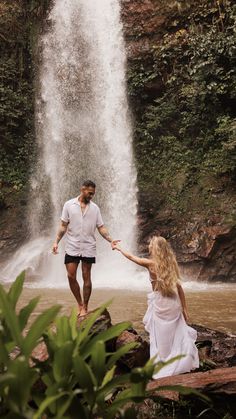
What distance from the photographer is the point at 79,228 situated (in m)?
5.56

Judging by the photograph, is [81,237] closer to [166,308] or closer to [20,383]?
[166,308]

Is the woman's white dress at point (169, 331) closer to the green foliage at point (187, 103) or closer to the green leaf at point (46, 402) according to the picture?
the green leaf at point (46, 402)

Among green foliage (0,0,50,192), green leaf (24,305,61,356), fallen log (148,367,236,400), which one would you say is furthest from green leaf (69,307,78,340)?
green foliage (0,0,50,192)

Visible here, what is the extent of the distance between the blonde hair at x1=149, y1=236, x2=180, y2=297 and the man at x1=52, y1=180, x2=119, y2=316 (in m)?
1.50

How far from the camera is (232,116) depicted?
15148 mm

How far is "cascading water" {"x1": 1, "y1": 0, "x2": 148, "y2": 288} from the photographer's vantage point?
48.1 ft

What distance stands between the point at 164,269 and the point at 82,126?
13117 mm

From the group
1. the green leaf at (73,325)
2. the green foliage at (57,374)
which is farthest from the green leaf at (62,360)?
the green leaf at (73,325)

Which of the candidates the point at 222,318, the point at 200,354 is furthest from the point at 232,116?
the point at 200,354

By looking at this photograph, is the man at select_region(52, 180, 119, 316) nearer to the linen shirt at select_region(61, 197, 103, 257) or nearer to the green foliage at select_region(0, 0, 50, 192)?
the linen shirt at select_region(61, 197, 103, 257)

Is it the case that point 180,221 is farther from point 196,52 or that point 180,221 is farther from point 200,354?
point 200,354

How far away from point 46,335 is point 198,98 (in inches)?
545

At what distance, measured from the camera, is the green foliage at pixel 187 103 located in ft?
46.6

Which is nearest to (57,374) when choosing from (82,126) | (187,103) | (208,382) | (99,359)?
(99,359)
